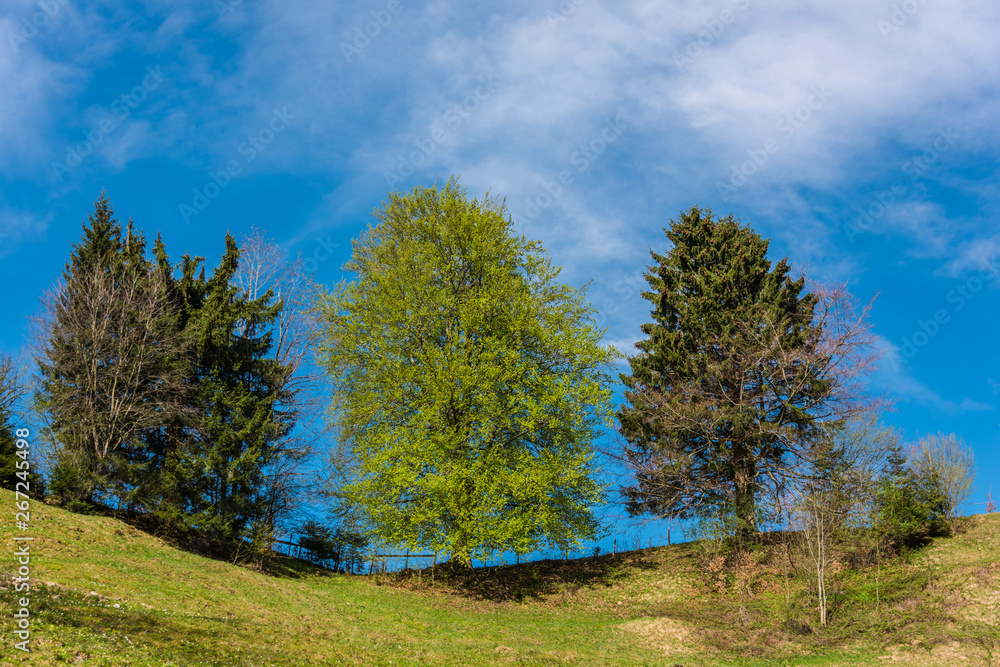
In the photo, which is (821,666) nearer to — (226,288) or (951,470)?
(951,470)

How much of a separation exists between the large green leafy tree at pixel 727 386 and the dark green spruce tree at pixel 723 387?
5cm

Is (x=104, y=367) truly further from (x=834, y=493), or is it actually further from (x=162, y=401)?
(x=834, y=493)

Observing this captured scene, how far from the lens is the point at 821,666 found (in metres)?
17.6

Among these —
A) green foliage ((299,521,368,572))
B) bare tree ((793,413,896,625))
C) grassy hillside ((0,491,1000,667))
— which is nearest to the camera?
grassy hillside ((0,491,1000,667))

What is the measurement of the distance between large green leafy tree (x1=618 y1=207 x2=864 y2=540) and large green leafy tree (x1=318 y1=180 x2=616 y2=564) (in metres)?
4.12

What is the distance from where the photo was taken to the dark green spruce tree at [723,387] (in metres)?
27.8

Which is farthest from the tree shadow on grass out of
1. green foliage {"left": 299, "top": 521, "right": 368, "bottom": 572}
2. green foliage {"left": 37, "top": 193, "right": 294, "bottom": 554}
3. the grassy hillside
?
green foliage {"left": 37, "top": 193, "right": 294, "bottom": 554}

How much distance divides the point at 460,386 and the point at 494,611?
8.86 metres

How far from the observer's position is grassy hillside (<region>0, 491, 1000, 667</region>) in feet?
40.0

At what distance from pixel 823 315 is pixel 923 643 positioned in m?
14.5

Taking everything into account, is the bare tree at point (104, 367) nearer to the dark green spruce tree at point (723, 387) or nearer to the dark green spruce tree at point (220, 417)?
the dark green spruce tree at point (220, 417)

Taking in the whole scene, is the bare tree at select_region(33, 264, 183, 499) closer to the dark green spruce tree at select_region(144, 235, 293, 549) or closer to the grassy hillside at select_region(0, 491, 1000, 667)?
the dark green spruce tree at select_region(144, 235, 293, 549)

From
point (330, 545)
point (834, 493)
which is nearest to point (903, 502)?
point (834, 493)

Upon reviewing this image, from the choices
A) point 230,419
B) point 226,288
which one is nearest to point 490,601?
point 230,419
